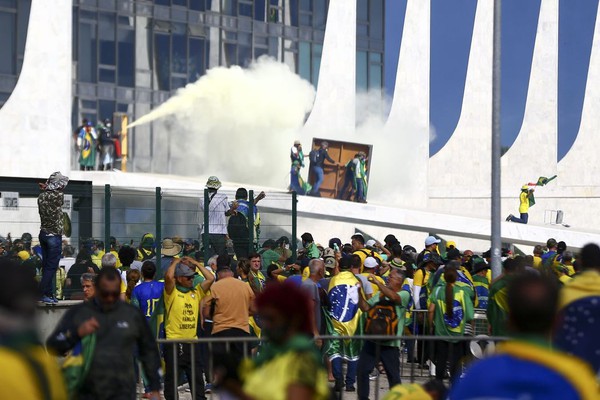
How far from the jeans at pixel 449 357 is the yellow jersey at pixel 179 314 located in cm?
251

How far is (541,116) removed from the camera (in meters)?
50.0

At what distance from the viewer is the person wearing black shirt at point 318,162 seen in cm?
3816

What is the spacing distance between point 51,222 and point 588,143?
3720cm

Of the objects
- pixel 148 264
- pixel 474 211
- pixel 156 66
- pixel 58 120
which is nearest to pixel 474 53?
pixel 474 211

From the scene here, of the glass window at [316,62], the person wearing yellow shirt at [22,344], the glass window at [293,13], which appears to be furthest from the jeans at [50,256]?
the glass window at [293,13]

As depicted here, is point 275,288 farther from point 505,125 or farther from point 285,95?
point 505,125

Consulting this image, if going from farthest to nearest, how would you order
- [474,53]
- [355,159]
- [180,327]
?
1. [474,53]
2. [355,159]
3. [180,327]

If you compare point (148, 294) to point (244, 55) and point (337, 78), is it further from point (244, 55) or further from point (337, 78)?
point (337, 78)

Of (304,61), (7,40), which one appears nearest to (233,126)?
(304,61)

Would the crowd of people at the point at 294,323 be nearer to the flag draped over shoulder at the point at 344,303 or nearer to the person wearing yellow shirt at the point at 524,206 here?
the flag draped over shoulder at the point at 344,303

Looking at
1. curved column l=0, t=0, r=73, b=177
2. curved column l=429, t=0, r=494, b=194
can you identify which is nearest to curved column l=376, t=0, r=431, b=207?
curved column l=429, t=0, r=494, b=194

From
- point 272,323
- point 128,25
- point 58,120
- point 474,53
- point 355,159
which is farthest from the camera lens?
point 474,53

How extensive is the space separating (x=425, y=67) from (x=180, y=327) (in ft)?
125

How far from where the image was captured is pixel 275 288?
204 inches
